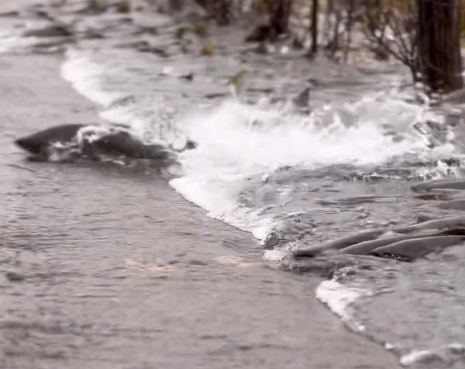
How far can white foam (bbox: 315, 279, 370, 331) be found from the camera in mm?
4914

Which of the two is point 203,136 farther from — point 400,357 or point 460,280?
point 400,357

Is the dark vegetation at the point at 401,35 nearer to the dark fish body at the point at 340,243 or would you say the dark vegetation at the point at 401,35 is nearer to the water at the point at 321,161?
the water at the point at 321,161

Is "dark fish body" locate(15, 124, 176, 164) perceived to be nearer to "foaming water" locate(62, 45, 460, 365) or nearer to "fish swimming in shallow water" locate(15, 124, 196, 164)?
"fish swimming in shallow water" locate(15, 124, 196, 164)

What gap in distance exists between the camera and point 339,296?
5125 mm

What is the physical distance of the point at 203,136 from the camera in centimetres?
932

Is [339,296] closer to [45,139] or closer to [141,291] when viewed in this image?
[141,291]

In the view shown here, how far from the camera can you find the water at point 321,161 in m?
5.01

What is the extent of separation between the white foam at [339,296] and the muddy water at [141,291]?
0.05 m

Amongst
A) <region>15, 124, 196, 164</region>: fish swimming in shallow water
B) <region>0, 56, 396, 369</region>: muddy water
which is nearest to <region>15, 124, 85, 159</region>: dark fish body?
<region>15, 124, 196, 164</region>: fish swimming in shallow water

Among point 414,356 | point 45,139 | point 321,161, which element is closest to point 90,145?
point 45,139

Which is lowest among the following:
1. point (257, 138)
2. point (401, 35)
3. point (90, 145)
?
point (257, 138)

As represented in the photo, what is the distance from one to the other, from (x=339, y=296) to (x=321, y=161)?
3.19 metres

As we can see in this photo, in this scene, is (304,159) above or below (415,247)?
below

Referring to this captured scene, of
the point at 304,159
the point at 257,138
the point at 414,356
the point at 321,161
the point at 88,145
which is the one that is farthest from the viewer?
the point at 257,138
